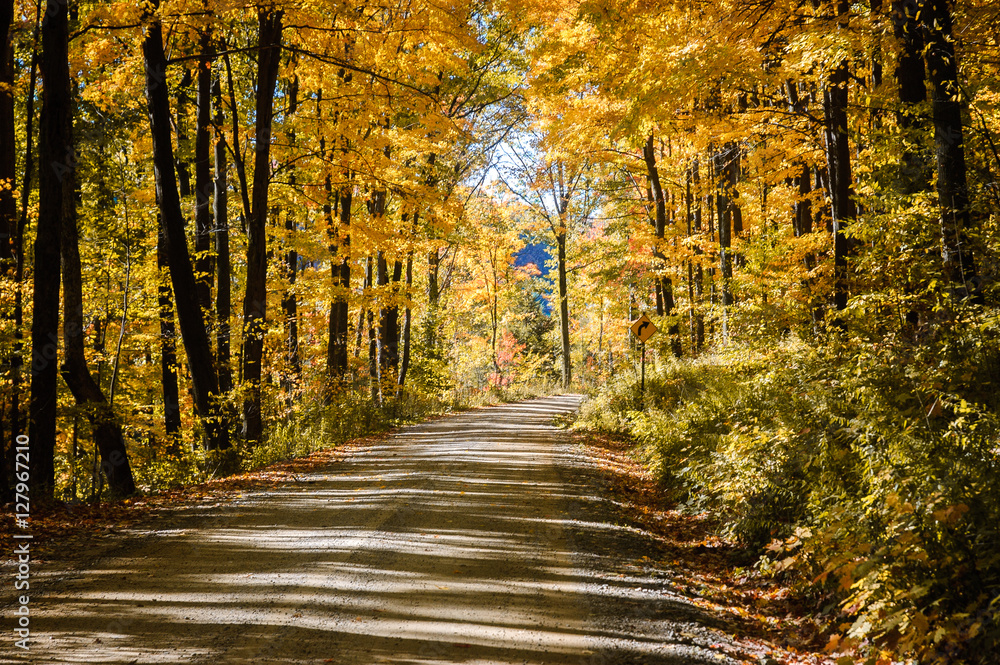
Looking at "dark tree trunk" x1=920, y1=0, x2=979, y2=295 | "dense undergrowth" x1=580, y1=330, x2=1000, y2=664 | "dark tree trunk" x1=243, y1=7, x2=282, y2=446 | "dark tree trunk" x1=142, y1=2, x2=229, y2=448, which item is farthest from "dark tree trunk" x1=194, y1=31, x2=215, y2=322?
"dark tree trunk" x1=920, y1=0, x2=979, y2=295

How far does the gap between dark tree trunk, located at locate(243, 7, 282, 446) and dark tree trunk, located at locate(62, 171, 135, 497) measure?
2107 millimetres

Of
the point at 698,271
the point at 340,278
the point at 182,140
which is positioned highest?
the point at 182,140

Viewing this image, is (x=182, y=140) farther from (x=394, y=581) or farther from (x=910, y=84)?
(x=910, y=84)

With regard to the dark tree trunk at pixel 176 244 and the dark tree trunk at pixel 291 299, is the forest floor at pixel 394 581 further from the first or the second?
the dark tree trunk at pixel 291 299

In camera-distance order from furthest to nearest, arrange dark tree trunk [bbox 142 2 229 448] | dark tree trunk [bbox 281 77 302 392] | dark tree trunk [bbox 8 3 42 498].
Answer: dark tree trunk [bbox 281 77 302 392], dark tree trunk [bbox 142 2 229 448], dark tree trunk [bbox 8 3 42 498]

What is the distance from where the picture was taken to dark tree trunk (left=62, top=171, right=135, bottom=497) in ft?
32.7

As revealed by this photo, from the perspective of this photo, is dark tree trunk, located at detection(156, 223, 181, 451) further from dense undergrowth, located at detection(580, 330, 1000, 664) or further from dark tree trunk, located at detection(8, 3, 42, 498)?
dense undergrowth, located at detection(580, 330, 1000, 664)

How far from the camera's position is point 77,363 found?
1008 cm

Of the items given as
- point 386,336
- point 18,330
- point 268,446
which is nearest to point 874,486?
point 268,446

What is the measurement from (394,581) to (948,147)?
24.7ft

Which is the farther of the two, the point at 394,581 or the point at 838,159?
the point at 838,159

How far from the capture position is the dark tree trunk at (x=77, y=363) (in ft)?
32.7

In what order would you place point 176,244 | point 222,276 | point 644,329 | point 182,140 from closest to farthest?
1. point 176,244
2. point 222,276
3. point 644,329
4. point 182,140

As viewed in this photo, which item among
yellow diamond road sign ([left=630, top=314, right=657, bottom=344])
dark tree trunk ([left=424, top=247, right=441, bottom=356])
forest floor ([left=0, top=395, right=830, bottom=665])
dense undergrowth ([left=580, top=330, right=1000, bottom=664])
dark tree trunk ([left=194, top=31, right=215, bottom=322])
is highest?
dark tree trunk ([left=194, top=31, right=215, bottom=322])
